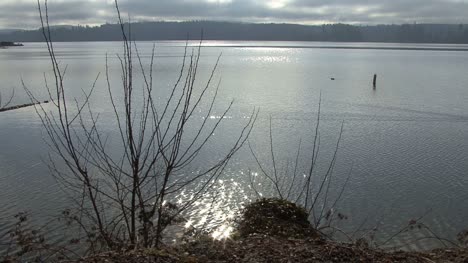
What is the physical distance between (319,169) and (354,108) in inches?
597

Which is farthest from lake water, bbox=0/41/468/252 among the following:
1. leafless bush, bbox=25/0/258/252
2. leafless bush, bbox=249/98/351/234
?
leafless bush, bbox=25/0/258/252

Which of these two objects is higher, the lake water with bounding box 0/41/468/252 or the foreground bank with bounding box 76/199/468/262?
the foreground bank with bounding box 76/199/468/262

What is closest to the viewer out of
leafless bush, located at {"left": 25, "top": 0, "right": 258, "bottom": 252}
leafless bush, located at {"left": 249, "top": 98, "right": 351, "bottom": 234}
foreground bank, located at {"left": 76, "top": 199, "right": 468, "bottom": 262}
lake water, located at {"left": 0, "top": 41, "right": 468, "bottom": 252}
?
foreground bank, located at {"left": 76, "top": 199, "right": 468, "bottom": 262}

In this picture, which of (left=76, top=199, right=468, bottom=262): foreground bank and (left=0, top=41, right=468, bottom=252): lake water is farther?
(left=0, top=41, right=468, bottom=252): lake water

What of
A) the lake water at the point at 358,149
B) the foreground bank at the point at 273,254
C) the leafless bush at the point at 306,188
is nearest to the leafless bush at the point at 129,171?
the foreground bank at the point at 273,254

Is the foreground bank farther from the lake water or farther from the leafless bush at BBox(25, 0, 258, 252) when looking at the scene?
the lake water

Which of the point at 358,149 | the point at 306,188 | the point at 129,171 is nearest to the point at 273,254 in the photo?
the point at 306,188

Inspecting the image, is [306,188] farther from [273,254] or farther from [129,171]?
[273,254]

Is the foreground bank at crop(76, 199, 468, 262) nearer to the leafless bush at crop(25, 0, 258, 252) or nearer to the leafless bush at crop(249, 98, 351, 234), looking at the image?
the leafless bush at crop(25, 0, 258, 252)

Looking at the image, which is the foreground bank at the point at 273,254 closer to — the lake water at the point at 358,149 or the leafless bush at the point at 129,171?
the leafless bush at the point at 129,171

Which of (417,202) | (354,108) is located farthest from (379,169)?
(354,108)

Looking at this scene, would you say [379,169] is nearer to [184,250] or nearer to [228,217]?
[228,217]

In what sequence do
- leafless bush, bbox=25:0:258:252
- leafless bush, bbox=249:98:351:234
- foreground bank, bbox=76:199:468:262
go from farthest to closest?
leafless bush, bbox=249:98:351:234, leafless bush, bbox=25:0:258:252, foreground bank, bbox=76:199:468:262

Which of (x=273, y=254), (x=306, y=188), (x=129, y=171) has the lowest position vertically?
(x=306, y=188)
